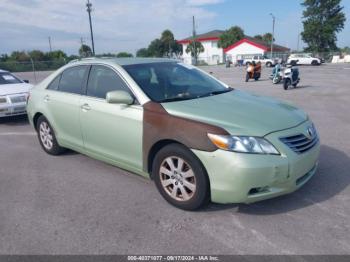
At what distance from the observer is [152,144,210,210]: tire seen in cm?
310

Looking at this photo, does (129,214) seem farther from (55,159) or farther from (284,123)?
(55,159)

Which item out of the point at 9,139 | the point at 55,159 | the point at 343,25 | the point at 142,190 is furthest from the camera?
the point at 343,25

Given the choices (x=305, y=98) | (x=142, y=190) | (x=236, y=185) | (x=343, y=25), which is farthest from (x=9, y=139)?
(x=343, y=25)

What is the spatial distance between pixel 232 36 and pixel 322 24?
16797mm

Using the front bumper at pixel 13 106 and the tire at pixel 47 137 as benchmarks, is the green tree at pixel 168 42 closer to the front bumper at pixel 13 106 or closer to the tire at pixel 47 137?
the front bumper at pixel 13 106

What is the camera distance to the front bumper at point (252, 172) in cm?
286

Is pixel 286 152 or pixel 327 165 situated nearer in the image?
pixel 286 152

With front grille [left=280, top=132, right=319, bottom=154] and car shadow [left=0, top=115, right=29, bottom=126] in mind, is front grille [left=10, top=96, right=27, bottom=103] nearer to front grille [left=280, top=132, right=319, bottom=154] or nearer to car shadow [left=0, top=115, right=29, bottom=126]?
car shadow [left=0, top=115, right=29, bottom=126]

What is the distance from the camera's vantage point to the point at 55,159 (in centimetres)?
521

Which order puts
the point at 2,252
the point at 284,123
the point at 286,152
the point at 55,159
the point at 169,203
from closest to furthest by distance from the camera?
the point at 2,252, the point at 286,152, the point at 284,123, the point at 169,203, the point at 55,159

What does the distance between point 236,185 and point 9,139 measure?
569 centimetres

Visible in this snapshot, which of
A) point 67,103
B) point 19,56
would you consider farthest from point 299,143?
point 19,56

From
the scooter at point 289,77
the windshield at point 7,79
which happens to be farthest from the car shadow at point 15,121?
the scooter at point 289,77

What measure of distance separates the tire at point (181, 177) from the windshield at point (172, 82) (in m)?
0.71
